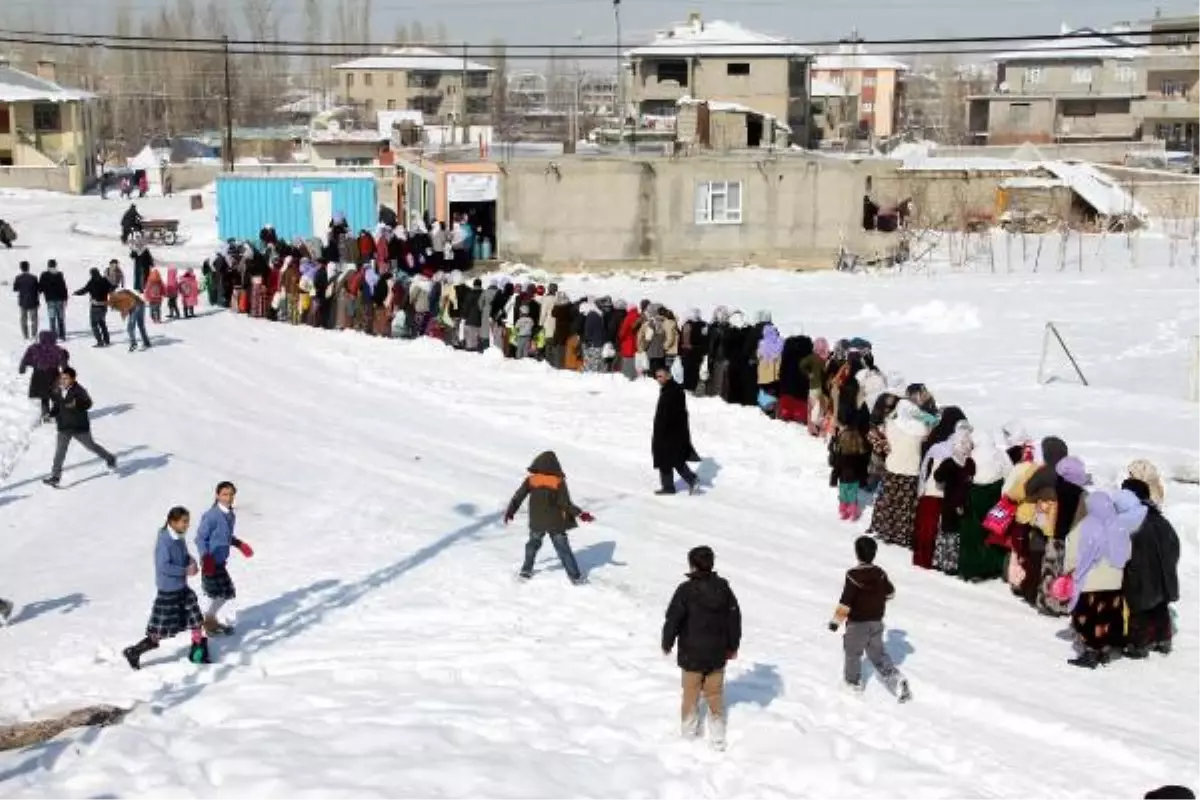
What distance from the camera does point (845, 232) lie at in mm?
35344

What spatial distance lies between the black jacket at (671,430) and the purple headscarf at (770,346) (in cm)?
283

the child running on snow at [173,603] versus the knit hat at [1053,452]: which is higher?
the knit hat at [1053,452]

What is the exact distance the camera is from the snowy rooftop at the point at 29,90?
187ft

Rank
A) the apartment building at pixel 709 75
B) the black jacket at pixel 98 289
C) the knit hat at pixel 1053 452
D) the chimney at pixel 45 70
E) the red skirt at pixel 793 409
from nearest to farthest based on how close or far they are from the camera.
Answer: the knit hat at pixel 1053 452, the red skirt at pixel 793 409, the black jacket at pixel 98 289, the apartment building at pixel 709 75, the chimney at pixel 45 70

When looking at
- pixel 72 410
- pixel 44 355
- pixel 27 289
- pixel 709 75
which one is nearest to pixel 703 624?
pixel 72 410

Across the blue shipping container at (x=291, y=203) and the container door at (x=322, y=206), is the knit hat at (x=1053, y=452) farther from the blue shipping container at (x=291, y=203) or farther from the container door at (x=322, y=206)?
the container door at (x=322, y=206)

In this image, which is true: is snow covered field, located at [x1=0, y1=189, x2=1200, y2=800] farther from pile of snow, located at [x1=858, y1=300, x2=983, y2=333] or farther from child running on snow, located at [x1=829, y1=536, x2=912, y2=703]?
pile of snow, located at [x1=858, y1=300, x2=983, y2=333]

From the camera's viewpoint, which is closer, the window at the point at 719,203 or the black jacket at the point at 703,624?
the black jacket at the point at 703,624

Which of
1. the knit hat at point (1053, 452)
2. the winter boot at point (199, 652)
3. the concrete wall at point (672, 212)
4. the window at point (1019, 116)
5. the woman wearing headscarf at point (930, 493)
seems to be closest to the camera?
the winter boot at point (199, 652)

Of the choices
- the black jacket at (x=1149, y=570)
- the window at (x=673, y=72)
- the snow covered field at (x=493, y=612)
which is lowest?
the snow covered field at (x=493, y=612)

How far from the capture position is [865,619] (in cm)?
926

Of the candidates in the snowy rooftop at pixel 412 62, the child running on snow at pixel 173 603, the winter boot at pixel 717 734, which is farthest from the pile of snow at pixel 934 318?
the snowy rooftop at pixel 412 62

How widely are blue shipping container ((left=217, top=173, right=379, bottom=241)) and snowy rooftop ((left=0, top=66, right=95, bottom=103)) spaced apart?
24737 millimetres

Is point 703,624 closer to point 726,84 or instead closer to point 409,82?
point 726,84
